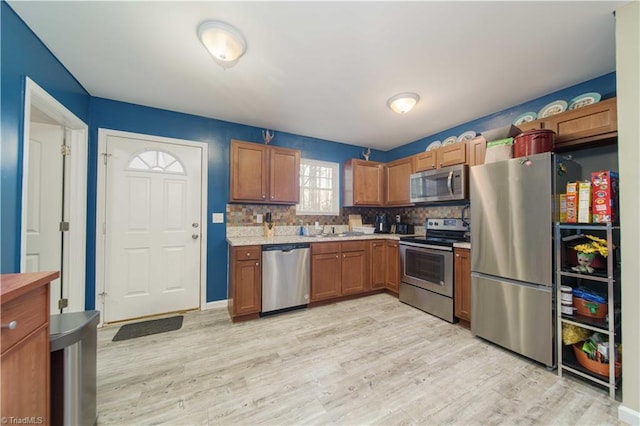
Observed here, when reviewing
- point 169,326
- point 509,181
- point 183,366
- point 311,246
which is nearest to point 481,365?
point 509,181

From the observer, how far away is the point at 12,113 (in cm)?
148

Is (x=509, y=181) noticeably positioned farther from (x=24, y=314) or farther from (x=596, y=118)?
(x=24, y=314)

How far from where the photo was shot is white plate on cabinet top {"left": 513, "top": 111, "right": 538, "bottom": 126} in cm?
256

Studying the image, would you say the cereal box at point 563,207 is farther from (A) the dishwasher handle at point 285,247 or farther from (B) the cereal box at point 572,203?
(A) the dishwasher handle at point 285,247

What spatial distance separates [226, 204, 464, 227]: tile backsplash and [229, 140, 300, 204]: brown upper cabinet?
0.78ft

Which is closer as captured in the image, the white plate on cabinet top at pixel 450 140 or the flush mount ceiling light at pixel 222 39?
the flush mount ceiling light at pixel 222 39

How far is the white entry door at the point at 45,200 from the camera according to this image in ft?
6.86

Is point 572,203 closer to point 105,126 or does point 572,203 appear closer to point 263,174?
point 263,174

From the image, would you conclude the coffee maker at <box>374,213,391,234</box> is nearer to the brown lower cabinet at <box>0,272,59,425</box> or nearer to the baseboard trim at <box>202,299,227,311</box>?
the baseboard trim at <box>202,299,227,311</box>

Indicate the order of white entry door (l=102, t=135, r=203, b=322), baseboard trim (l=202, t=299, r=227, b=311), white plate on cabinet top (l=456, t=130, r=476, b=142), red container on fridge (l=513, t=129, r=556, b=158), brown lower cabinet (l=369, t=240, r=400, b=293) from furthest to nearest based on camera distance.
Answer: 1. brown lower cabinet (l=369, t=240, r=400, b=293)
2. white plate on cabinet top (l=456, t=130, r=476, b=142)
3. baseboard trim (l=202, t=299, r=227, b=311)
4. white entry door (l=102, t=135, r=203, b=322)
5. red container on fridge (l=513, t=129, r=556, b=158)

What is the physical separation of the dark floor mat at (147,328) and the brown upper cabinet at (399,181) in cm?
346

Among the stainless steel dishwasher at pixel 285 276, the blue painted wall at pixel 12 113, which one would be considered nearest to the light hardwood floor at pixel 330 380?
the stainless steel dishwasher at pixel 285 276

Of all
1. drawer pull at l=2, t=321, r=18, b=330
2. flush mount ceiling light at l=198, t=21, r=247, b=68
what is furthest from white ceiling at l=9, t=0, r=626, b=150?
drawer pull at l=2, t=321, r=18, b=330

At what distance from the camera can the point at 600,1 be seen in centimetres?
144
